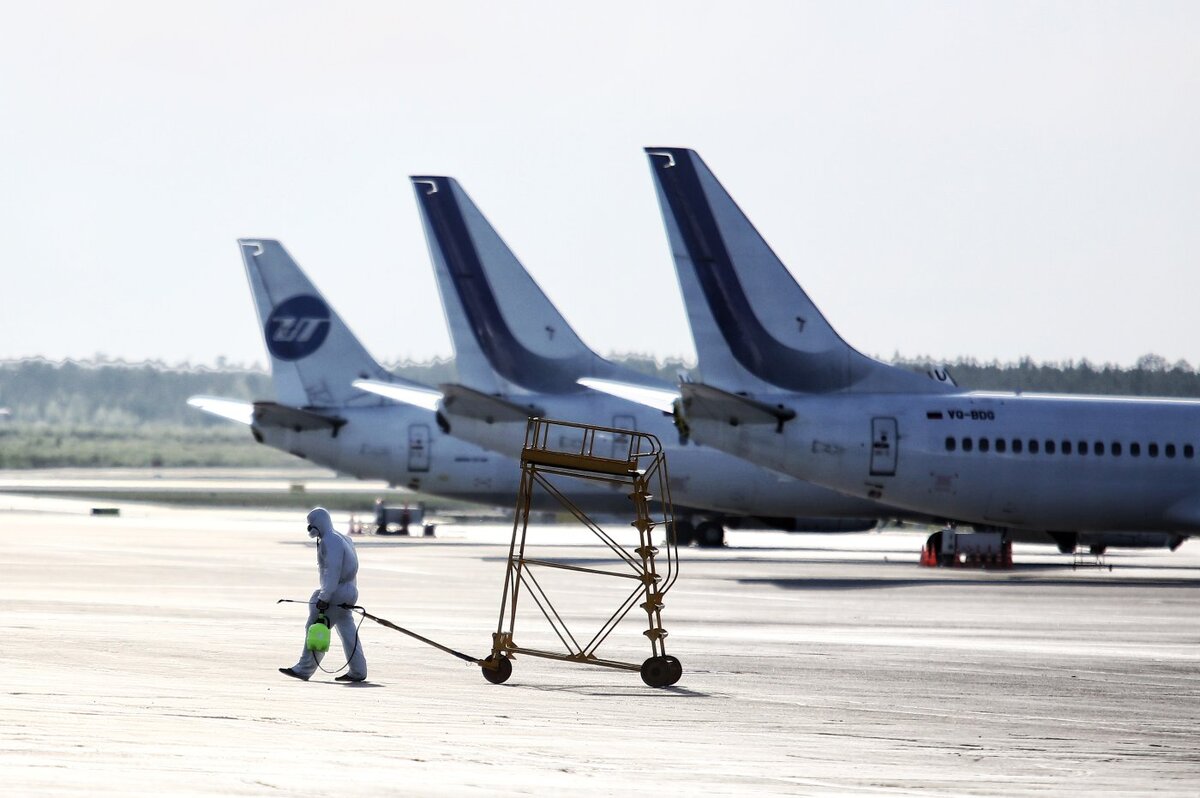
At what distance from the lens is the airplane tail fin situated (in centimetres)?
6206

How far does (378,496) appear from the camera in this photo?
9288cm

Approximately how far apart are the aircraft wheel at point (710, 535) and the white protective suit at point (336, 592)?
126ft

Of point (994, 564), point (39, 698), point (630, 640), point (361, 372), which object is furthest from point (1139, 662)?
point (361, 372)

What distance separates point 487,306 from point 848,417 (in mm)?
14657

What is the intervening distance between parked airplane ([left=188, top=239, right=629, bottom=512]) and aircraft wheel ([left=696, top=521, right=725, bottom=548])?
2618mm

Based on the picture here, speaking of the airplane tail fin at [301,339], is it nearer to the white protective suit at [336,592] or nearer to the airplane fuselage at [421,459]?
the airplane fuselage at [421,459]

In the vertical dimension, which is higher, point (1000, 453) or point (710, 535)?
point (1000, 453)

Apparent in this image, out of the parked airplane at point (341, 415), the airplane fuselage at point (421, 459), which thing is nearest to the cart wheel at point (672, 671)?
the parked airplane at point (341, 415)

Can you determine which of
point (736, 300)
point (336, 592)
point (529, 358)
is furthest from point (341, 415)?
point (336, 592)

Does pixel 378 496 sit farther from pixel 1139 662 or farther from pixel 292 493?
pixel 1139 662

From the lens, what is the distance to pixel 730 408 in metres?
41.2

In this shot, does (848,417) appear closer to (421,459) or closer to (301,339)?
(421,459)

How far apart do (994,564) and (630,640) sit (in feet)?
78.9

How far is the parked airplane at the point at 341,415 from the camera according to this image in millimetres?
59500
